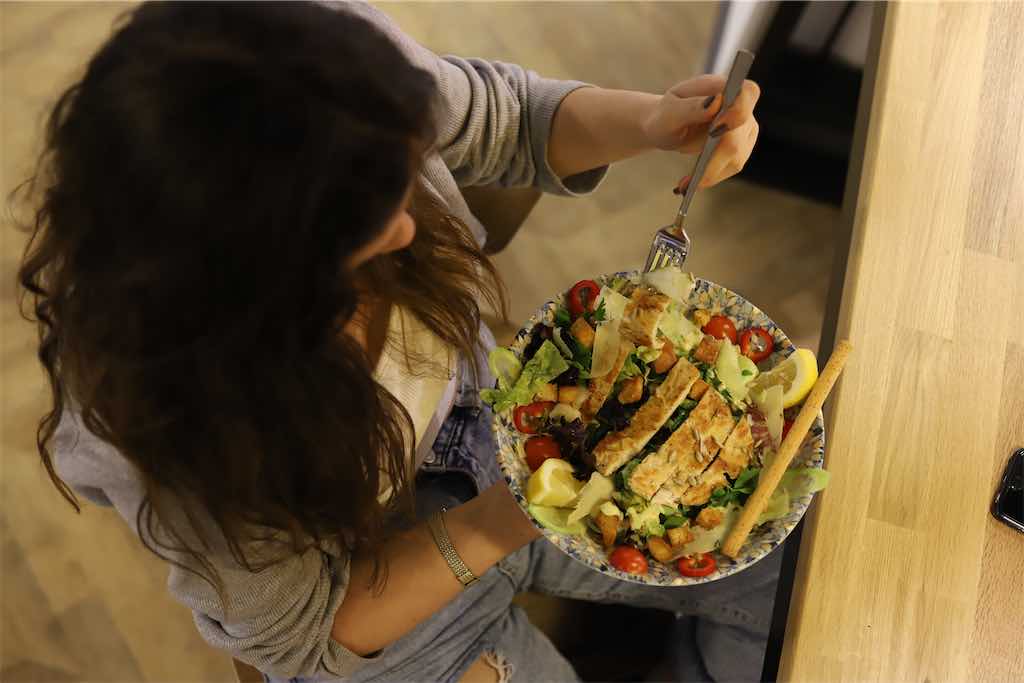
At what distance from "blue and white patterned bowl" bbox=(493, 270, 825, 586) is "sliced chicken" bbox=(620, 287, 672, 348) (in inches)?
2.3

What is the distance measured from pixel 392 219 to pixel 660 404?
0.42m

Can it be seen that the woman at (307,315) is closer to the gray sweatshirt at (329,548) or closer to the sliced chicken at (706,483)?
the gray sweatshirt at (329,548)

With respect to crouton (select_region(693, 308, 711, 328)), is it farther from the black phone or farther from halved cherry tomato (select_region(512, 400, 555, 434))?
the black phone

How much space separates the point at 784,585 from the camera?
0.94m

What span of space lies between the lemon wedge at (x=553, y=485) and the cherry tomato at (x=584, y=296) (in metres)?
0.20

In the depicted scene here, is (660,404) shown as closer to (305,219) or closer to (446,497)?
(446,497)

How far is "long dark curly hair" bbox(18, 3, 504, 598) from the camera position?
56cm

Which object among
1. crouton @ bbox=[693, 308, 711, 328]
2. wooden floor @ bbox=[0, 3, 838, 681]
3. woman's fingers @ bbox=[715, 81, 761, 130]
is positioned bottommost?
wooden floor @ bbox=[0, 3, 838, 681]

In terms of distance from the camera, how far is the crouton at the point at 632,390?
3.06 feet

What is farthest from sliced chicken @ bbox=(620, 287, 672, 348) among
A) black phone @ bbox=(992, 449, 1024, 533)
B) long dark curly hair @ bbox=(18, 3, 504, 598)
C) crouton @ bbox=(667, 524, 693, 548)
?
black phone @ bbox=(992, 449, 1024, 533)

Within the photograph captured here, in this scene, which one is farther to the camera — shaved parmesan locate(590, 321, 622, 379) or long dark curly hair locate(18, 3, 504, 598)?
shaved parmesan locate(590, 321, 622, 379)

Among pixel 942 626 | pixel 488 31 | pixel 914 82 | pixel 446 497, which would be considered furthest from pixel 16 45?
pixel 942 626

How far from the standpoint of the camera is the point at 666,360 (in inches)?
37.2

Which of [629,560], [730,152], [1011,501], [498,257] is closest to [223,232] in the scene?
[629,560]
